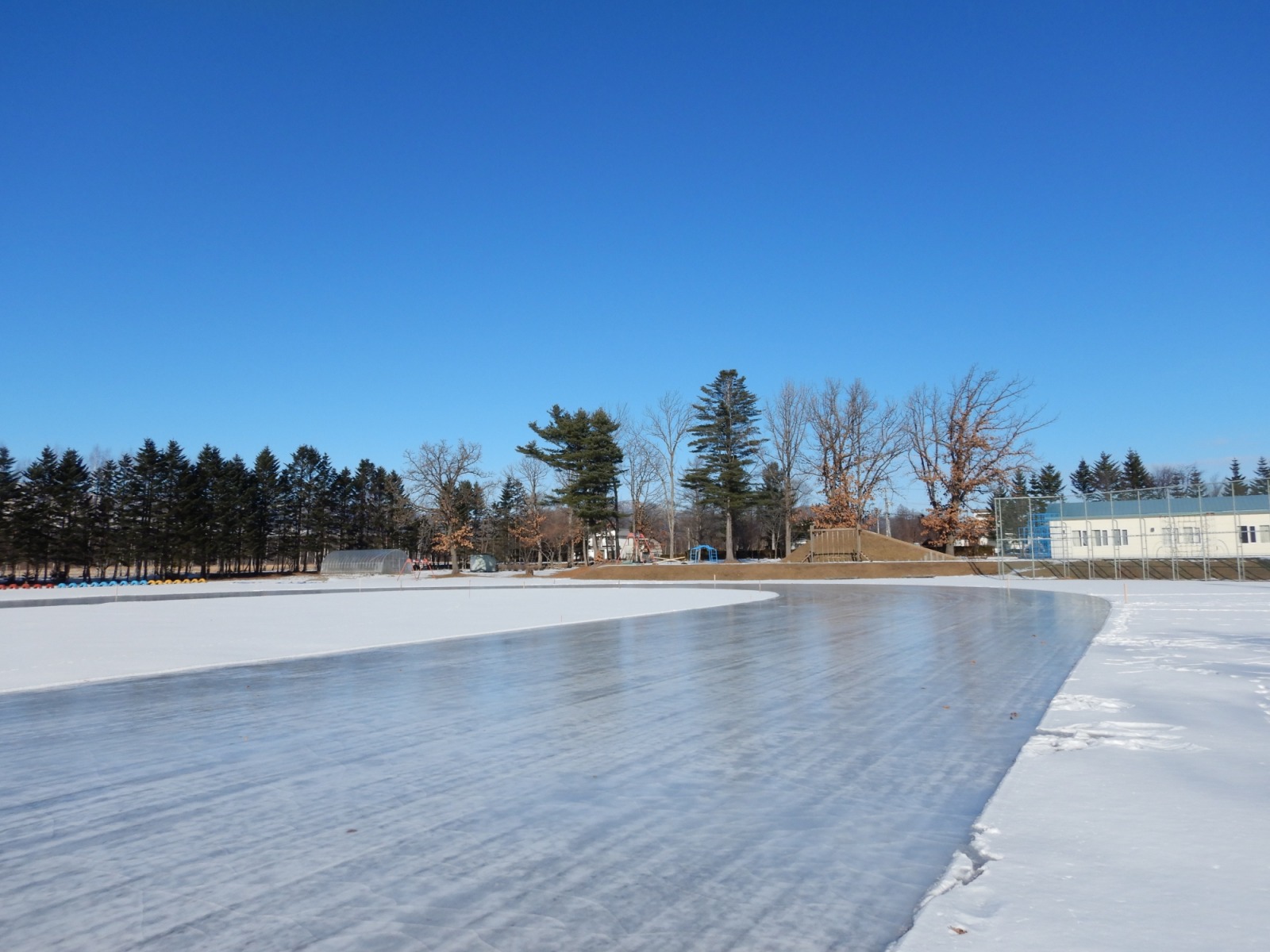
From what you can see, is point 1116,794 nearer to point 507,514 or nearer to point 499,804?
point 499,804

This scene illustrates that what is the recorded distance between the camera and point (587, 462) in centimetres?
6312

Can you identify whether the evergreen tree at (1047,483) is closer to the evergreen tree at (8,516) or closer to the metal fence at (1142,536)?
the metal fence at (1142,536)

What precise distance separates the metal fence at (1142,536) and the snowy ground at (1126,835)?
3098cm

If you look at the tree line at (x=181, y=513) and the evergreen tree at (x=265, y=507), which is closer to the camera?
the tree line at (x=181, y=513)

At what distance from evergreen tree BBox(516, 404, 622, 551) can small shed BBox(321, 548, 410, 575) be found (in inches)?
522

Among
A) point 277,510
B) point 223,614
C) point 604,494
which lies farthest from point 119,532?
point 223,614

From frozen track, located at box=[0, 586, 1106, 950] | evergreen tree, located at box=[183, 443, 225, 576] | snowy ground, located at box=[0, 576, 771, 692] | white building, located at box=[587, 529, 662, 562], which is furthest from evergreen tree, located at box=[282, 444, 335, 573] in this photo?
frozen track, located at box=[0, 586, 1106, 950]

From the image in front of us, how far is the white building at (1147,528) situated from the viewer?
35.6 meters

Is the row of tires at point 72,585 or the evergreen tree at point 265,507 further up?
the evergreen tree at point 265,507

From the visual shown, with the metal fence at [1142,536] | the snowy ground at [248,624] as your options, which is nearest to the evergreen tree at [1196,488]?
the metal fence at [1142,536]

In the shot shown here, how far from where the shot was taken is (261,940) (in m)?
2.97

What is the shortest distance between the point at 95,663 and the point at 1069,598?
23.3 m

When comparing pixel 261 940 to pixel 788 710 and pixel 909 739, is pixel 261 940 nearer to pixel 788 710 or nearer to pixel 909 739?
pixel 909 739

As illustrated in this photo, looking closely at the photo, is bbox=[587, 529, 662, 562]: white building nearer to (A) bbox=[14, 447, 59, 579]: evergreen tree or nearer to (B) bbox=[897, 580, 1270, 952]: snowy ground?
(A) bbox=[14, 447, 59, 579]: evergreen tree
